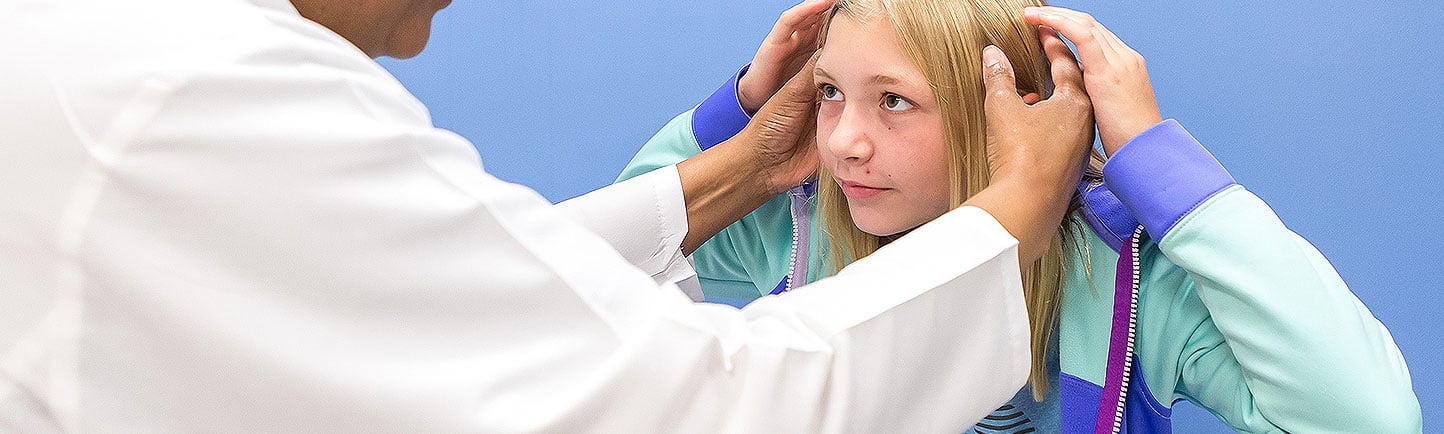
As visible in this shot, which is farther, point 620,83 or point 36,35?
point 620,83

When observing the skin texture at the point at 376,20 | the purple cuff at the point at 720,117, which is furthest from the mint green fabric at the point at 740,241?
the skin texture at the point at 376,20

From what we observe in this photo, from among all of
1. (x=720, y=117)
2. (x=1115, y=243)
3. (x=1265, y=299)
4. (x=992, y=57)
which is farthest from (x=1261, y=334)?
(x=720, y=117)

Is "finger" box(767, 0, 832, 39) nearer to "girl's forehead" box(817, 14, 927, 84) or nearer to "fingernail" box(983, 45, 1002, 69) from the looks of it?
"girl's forehead" box(817, 14, 927, 84)

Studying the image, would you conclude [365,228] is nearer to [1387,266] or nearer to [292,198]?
[292,198]

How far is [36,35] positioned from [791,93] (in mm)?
660

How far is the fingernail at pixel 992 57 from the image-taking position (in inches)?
35.9

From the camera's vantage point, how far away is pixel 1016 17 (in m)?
0.97

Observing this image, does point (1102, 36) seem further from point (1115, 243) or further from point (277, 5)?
point (277, 5)

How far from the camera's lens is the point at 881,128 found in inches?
38.1

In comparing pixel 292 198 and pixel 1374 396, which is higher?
pixel 292 198

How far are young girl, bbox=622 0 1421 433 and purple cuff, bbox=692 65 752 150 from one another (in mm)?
96

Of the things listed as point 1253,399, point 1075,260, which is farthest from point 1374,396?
point 1075,260

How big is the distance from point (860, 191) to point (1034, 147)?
0.63ft

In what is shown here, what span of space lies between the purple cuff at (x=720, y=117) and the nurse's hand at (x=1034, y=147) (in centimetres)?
29
